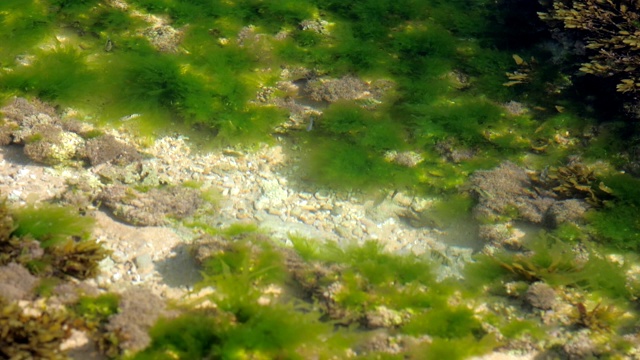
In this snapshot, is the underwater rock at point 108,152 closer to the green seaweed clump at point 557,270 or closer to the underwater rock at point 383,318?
→ the underwater rock at point 383,318

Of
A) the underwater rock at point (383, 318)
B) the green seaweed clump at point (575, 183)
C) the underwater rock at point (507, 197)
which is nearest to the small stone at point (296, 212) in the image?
the underwater rock at point (383, 318)

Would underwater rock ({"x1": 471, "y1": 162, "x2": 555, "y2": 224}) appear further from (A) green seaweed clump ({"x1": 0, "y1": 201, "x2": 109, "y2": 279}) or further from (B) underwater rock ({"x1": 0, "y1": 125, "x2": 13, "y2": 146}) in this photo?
(B) underwater rock ({"x1": 0, "y1": 125, "x2": 13, "y2": 146})

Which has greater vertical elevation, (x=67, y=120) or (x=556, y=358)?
(x=67, y=120)

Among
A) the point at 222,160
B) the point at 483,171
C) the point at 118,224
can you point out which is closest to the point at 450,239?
the point at 483,171

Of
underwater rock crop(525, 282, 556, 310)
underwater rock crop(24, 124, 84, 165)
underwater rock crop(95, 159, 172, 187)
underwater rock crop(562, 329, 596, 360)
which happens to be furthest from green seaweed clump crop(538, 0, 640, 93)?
underwater rock crop(24, 124, 84, 165)

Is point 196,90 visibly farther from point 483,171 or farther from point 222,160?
point 483,171

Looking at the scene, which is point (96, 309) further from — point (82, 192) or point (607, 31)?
point (607, 31)
